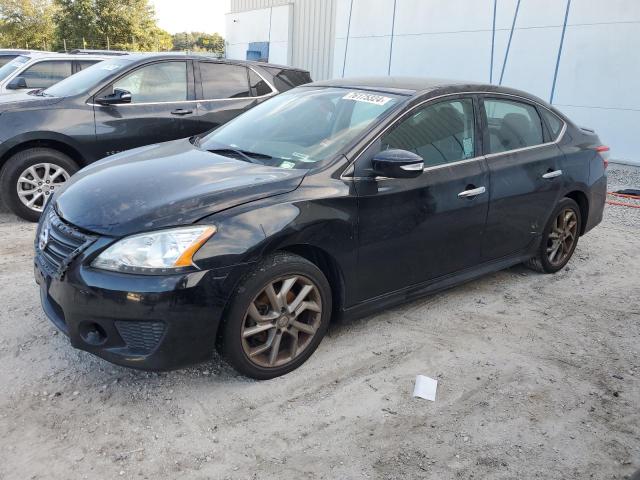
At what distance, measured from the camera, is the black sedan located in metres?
2.77

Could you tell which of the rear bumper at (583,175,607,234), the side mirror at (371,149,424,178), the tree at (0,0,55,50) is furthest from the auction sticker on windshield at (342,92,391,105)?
the tree at (0,0,55,50)

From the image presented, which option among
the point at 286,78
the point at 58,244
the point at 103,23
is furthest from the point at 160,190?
the point at 103,23

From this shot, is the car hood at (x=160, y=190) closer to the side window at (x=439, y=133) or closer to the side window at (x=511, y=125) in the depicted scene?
the side window at (x=439, y=133)

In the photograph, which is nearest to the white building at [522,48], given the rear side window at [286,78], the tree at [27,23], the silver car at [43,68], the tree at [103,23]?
the rear side window at [286,78]

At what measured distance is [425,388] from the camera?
320cm

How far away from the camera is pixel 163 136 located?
648 centimetres

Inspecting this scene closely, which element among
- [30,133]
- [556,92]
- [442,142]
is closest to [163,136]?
[30,133]

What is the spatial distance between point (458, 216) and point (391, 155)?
834mm

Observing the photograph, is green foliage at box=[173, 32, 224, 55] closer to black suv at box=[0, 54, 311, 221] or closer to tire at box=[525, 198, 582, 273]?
black suv at box=[0, 54, 311, 221]

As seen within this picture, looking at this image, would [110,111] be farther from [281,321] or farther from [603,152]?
[603,152]

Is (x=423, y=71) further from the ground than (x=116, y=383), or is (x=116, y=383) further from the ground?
(x=423, y=71)

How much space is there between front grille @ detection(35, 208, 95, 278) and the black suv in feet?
7.51

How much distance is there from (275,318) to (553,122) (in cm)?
318

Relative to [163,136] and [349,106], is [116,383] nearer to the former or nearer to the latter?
[349,106]
